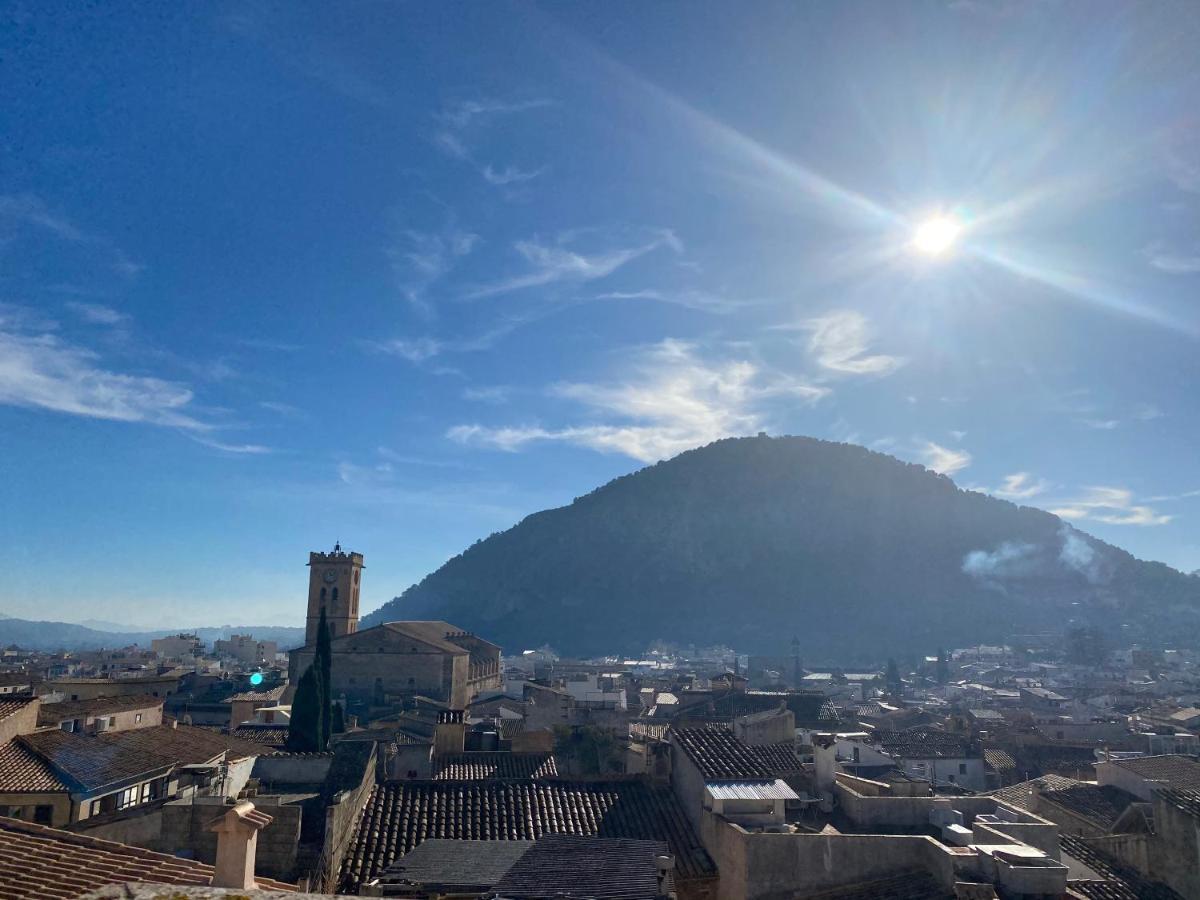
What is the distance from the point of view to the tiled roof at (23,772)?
68.0ft

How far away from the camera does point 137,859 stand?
686 centimetres

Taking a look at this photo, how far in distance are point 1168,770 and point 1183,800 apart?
15259mm

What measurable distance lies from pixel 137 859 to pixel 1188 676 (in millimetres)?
145080

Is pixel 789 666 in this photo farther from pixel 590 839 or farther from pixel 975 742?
pixel 590 839

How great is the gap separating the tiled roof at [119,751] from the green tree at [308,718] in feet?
28.0

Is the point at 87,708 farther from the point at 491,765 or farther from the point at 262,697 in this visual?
the point at 262,697

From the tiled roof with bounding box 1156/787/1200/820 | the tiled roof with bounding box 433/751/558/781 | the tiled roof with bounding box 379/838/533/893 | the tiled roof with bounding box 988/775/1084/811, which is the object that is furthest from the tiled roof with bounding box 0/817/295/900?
the tiled roof with bounding box 988/775/1084/811

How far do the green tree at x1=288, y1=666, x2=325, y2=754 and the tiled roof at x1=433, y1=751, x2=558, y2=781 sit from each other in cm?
1360

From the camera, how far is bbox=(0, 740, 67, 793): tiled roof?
2072 centimetres

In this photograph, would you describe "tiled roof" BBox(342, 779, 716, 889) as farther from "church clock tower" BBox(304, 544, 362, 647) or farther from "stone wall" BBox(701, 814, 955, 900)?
"church clock tower" BBox(304, 544, 362, 647)

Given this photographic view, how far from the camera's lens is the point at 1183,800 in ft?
45.9

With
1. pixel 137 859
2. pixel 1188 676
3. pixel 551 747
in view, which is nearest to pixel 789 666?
pixel 1188 676

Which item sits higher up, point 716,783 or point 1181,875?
point 716,783

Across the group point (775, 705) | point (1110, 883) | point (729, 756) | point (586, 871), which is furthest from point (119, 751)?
point (775, 705)
